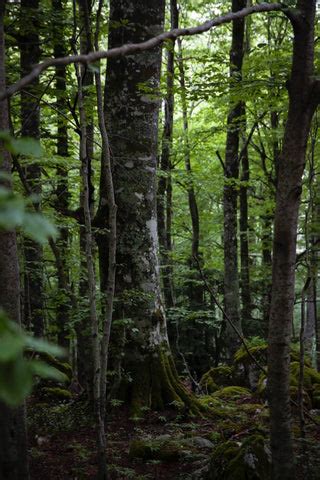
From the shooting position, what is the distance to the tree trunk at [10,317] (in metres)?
2.94

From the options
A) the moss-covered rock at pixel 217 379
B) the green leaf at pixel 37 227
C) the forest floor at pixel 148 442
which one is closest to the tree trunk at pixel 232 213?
the moss-covered rock at pixel 217 379

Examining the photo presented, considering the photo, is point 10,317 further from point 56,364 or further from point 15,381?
point 56,364

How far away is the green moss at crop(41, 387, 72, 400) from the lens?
26.1 ft

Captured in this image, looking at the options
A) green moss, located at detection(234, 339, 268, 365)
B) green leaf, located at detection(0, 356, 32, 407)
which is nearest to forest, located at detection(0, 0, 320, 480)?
green leaf, located at detection(0, 356, 32, 407)

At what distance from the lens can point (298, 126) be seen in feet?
9.37

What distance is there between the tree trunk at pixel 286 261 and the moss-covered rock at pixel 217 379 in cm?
669

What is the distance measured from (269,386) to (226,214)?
820cm

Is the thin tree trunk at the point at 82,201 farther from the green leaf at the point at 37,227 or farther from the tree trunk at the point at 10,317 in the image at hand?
the green leaf at the point at 37,227

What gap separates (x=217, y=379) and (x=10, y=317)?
7745mm

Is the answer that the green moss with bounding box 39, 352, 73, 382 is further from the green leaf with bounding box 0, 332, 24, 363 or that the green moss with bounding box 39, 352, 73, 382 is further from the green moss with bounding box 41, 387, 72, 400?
the green leaf with bounding box 0, 332, 24, 363

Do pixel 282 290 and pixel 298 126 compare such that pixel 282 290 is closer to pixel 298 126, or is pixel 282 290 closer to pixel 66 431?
pixel 298 126

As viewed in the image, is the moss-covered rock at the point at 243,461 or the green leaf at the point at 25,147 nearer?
the green leaf at the point at 25,147

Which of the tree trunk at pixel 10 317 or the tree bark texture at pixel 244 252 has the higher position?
the tree bark texture at pixel 244 252

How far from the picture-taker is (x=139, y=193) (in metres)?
6.36
